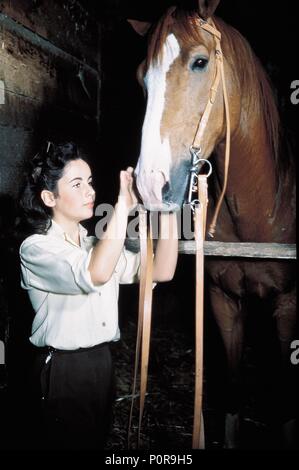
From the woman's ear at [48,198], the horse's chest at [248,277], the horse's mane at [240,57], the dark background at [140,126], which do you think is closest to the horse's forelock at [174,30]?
the horse's mane at [240,57]

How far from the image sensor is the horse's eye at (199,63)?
63.2 inches

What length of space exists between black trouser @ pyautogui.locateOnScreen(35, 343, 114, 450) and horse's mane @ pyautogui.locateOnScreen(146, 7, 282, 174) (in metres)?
1.22

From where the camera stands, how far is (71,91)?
2973mm

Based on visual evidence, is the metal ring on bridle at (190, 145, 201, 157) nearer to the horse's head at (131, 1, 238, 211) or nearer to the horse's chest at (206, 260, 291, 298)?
the horse's head at (131, 1, 238, 211)

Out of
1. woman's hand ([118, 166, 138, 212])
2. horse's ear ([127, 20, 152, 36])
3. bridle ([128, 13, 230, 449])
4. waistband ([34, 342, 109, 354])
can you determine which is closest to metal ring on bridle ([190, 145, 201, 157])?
bridle ([128, 13, 230, 449])

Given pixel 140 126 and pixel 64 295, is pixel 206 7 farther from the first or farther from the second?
pixel 140 126

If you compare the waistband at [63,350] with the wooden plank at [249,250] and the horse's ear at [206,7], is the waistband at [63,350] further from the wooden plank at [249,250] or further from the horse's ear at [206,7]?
the horse's ear at [206,7]

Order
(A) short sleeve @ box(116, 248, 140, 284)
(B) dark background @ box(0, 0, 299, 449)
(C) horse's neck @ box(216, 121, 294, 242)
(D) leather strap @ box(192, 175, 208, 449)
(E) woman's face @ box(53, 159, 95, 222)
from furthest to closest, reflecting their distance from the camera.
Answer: (B) dark background @ box(0, 0, 299, 449) → (C) horse's neck @ box(216, 121, 294, 242) → (A) short sleeve @ box(116, 248, 140, 284) → (E) woman's face @ box(53, 159, 95, 222) → (D) leather strap @ box(192, 175, 208, 449)

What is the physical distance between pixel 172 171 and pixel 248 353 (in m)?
2.82

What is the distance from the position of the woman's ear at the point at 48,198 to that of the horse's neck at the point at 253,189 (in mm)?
832

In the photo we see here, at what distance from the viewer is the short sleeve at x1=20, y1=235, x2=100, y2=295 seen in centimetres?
136

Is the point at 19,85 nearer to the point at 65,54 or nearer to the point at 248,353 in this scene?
the point at 65,54

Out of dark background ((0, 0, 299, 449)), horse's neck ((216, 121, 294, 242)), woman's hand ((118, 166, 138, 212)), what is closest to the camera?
woman's hand ((118, 166, 138, 212))

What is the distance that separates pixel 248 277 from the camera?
2.26m
